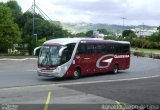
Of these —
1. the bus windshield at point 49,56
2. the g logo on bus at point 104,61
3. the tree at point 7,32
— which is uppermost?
the tree at point 7,32

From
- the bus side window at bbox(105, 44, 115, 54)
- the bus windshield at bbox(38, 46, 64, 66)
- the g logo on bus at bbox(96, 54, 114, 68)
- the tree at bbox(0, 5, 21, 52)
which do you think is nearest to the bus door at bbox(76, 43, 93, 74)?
the g logo on bus at bbox(96, 54, 114, 68)

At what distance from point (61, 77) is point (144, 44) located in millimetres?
79460

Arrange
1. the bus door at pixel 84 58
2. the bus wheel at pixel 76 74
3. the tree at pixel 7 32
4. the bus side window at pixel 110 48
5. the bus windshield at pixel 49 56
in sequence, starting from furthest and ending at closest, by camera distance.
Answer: the tree at pixel 7 32
the bus side window at pixel 110 48
the bus door at pixel 84 58
the bus wheel at pixel 76 74
the bus windshield at pixel 49 56

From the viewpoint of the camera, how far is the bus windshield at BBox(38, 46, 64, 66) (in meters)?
28.3

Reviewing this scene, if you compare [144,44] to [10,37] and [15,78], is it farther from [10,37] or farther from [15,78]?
[15,78]

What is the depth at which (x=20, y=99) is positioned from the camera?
18.3 metres

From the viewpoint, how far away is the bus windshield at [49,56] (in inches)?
1115

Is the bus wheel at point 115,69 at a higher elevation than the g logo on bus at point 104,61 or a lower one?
lower

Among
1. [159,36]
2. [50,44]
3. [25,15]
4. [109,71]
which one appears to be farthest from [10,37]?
[159,36]

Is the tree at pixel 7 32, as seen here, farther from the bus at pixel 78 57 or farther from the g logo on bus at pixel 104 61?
the g logo on bus at pixel 104 61

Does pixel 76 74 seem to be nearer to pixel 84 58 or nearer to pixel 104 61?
pixel 84 58

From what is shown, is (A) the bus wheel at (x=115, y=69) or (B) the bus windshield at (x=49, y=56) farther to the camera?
(A) the bus wheel at (x=115, y=69)

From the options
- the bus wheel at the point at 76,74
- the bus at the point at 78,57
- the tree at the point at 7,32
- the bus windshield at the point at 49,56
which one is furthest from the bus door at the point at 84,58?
the tree at the point at 7,32

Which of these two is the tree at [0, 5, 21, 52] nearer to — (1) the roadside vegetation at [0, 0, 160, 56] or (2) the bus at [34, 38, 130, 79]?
(1) the roadside vegetation at [0, 0, 160, 56]
